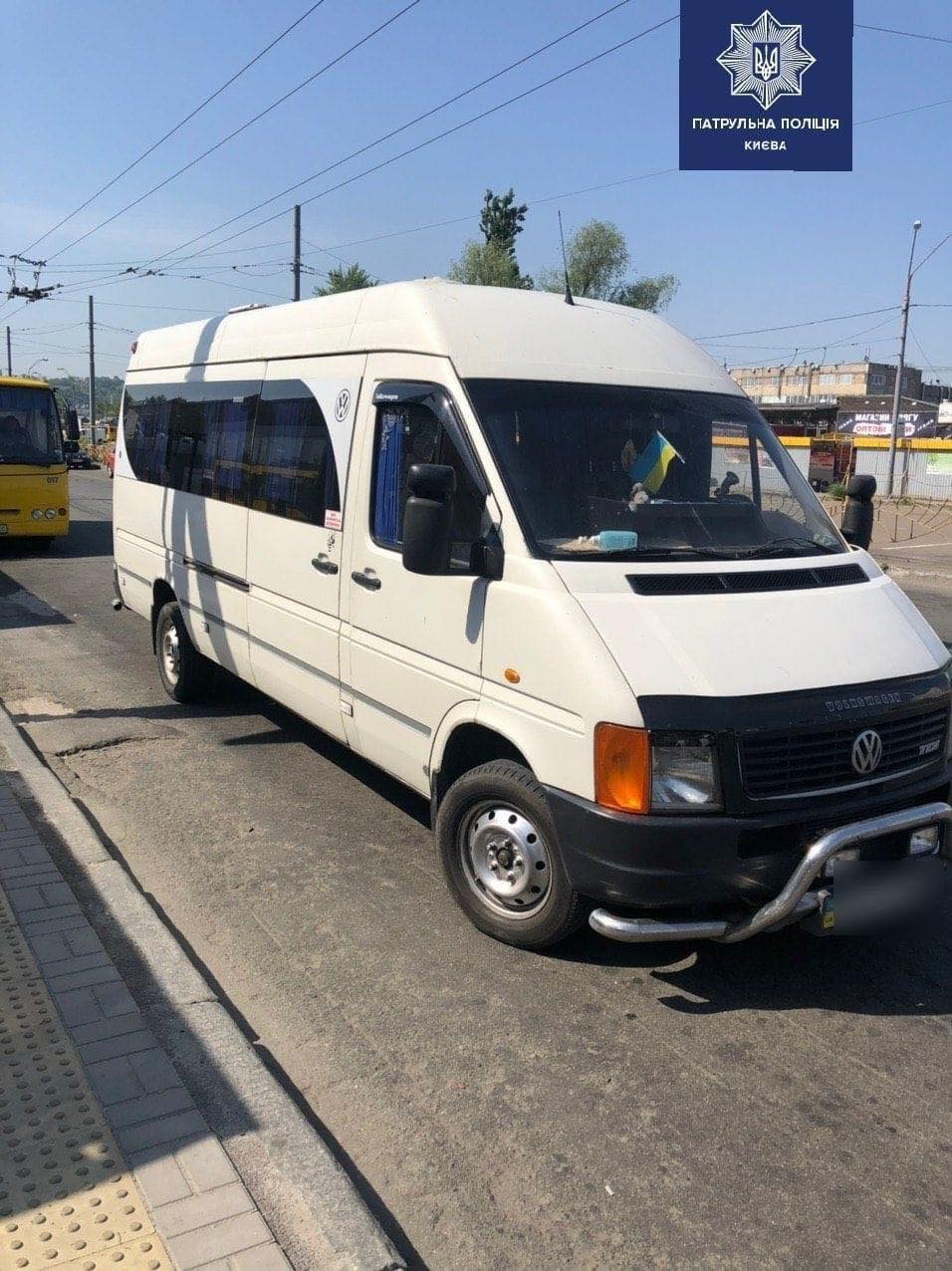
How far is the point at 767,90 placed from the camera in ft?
42.3

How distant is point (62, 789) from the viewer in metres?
6.06

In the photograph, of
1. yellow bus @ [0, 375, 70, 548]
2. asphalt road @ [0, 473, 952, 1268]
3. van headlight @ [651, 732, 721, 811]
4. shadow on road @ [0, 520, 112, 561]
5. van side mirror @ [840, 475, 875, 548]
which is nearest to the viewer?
asphalt road @ [0, 473, 952, 1268]

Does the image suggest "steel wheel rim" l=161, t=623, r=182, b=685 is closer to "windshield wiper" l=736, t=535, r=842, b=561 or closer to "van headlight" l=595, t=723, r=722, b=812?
"windshield wiper" l=736, t=535, r=842, b=561

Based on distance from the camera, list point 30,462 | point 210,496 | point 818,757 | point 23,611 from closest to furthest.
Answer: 1. point 818,757
2. point 210,496
3. point 23,611
4. point 30,462

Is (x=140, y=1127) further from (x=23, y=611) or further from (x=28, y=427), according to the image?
(x=28, y=427)

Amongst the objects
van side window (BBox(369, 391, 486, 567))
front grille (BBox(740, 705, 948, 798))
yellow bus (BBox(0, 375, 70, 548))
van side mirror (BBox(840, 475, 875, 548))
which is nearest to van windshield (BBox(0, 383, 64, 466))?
yellow bus (BBox(0, 375, 70, 548))

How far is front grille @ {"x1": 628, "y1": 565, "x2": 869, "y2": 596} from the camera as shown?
412cm

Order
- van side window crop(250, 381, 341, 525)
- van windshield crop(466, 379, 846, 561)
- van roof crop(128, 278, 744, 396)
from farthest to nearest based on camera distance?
van side window crop(250, 381, 341, 525) < van roof crop(128, 278, 744, 396) < van windshield crop(466, 379, 846, 561)

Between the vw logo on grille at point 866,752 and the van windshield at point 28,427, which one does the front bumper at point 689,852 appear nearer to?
the vw logo on grille at point 866,752

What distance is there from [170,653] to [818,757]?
565 cm

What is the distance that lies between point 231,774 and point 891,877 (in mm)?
3998

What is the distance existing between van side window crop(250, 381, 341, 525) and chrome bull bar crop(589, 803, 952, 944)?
2.61 metres

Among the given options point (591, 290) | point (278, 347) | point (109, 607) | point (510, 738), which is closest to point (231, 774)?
point (278, 347)

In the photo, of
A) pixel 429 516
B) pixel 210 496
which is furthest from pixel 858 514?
pixel 210 496
